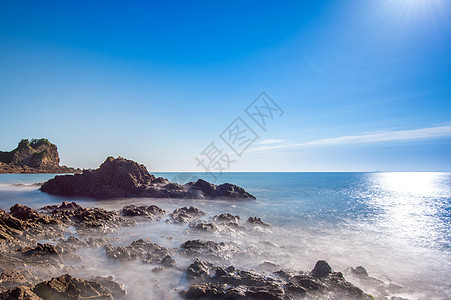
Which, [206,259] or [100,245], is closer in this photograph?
[206,259]

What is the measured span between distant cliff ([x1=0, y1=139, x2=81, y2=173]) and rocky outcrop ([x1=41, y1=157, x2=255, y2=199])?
80.3m

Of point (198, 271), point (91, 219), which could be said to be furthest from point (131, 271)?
point (91, 219)

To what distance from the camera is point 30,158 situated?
102m

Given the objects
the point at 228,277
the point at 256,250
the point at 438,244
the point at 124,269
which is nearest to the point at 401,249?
the point at 438,244

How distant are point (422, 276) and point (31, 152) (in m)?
135

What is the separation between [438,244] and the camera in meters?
16.5

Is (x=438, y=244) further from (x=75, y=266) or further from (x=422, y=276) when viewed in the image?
(x=75, y=266)

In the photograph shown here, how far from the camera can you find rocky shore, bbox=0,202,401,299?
6.47m

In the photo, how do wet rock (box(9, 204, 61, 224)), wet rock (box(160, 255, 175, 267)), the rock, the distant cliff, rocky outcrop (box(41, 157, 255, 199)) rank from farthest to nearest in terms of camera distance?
the distant cliff, rocky outcrop (box(41, 157, 255, 199)), wet rock (box(9, 204, 61, 224)), wet rock (box(160, 255, 175, 267)), the rock

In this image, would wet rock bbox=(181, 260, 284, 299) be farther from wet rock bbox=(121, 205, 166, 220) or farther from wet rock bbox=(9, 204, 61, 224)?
wet rock bbox=(121, 205, 166, 220)

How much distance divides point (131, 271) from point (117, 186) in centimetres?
2918

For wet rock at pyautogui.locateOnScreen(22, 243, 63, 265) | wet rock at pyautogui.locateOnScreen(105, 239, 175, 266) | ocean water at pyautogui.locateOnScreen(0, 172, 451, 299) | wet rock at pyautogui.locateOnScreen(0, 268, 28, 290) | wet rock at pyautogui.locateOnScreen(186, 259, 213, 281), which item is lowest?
ocean water at pyautogui.locateOnScreen(0, 172, 451, 299)

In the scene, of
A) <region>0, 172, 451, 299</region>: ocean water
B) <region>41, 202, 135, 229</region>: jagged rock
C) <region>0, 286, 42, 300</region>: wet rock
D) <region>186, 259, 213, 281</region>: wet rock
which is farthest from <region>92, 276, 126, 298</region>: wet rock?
<region>41, 202, 135, 229</region>: jagged rock

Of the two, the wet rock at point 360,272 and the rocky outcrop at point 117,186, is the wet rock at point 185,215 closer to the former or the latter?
the wet rock at point 360,272
